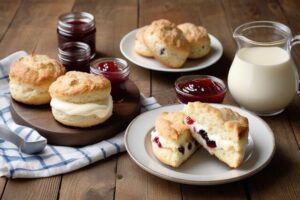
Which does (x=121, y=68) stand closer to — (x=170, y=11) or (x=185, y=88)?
(x=185, y=88)

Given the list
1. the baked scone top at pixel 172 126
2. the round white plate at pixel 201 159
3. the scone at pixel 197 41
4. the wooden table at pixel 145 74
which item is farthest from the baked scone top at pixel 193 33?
the baked scone top at pixel 172 126

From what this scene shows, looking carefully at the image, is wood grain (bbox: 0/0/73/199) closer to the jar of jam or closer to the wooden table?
the wooden table

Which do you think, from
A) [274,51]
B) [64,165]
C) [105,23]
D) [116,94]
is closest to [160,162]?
[64,165]

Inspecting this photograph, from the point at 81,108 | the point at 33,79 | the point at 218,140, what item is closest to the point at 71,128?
the point at 81,108

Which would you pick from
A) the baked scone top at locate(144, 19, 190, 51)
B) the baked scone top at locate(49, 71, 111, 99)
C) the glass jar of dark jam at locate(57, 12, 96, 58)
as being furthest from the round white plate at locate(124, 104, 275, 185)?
the glass jar of dark jam at locate(57, 12, 96, 58)

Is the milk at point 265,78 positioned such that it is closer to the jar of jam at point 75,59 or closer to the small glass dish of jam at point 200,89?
the small glass dish of jam at point 200,89

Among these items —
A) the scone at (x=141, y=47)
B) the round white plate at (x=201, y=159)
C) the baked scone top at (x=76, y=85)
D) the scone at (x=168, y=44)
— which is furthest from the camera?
the scone at (x=141, y=47)
